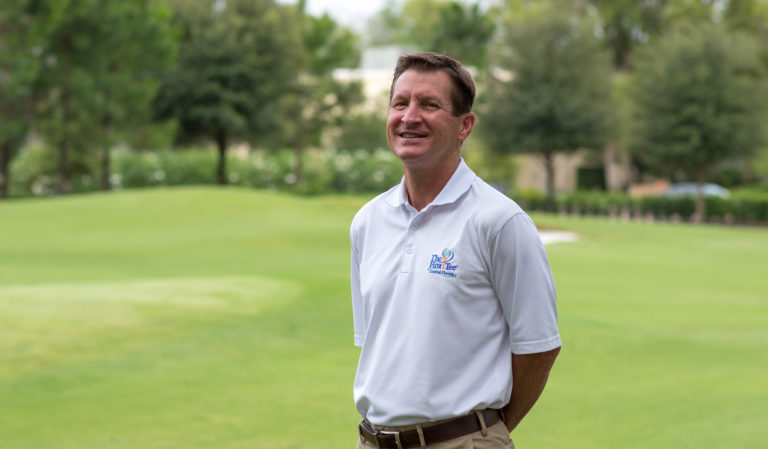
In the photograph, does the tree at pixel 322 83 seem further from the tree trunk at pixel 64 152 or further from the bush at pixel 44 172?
the tree trunk at pixel 64 152

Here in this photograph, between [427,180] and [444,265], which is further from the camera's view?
[427,180]

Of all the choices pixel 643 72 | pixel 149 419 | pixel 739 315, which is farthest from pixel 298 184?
pixel 149 419

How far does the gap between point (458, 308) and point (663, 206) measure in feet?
140

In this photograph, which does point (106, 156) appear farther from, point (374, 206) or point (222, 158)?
point (374, 206)

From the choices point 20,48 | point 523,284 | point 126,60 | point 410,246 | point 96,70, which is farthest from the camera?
point 126,60

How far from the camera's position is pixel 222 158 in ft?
147

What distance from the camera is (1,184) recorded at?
40.3 meters

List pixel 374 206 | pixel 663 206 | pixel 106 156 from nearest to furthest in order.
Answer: pixel 374 206 < pixel 106 156 < pixel 663 206

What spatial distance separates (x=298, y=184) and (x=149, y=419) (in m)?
40.3

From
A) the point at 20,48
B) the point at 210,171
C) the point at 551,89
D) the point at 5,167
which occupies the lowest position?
the point at 210,171

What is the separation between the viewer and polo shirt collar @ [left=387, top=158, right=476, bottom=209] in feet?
9.91

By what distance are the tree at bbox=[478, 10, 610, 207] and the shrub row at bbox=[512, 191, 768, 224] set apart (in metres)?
2.65

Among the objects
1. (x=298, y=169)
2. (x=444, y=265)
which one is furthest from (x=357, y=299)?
(x=298, y=169)

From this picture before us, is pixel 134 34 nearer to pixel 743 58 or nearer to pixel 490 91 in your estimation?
pixel 490 91
